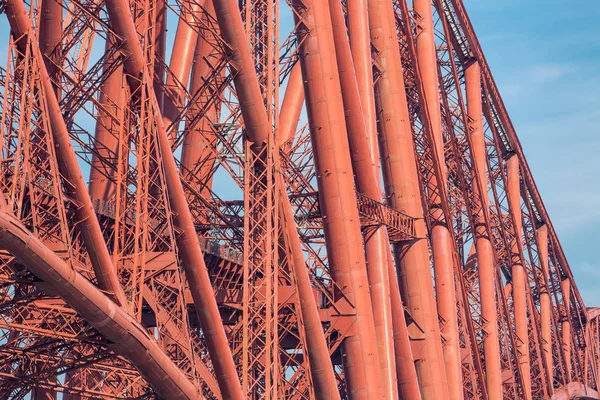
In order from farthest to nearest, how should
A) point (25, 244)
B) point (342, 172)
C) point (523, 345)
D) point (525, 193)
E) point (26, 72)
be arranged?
point (525, 193)
point (523, 345)
point (342, 172)
point (26, 72)
point (25, 244)

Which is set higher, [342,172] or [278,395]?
[342,172]

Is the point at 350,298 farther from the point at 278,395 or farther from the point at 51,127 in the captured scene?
the point at 51,127

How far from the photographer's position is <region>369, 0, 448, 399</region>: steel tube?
3328 cm

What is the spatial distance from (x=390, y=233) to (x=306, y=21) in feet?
24.1

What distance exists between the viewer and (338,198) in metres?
27.2

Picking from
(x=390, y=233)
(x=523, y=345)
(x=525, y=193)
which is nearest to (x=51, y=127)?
(x=390, y=233)

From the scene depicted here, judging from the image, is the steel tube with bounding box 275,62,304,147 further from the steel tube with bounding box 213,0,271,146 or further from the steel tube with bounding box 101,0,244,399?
the steel tube with bounding box 101,0,244,399

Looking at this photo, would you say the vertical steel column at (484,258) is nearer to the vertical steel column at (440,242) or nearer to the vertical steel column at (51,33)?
the vertical steel column at (440,242)

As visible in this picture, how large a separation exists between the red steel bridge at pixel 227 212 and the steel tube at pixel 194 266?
29 millimetres

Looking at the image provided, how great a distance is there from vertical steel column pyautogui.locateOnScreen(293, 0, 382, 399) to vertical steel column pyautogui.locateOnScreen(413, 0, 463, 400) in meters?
8.42

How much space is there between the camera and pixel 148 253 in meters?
23.0

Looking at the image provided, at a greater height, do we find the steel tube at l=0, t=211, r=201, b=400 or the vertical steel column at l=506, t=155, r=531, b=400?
the vertical steel column at l=506, t=155, r=531, b=400

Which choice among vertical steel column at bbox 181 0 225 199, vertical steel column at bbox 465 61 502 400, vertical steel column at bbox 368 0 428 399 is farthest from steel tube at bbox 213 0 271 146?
vertical steel column at bbox 465 61 502 400

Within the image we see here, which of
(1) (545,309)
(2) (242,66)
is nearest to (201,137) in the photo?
(2) (242,66)
